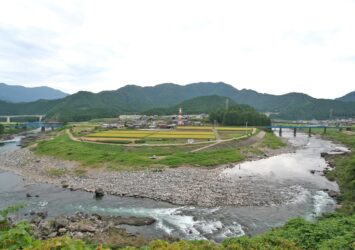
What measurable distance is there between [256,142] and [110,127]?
161ft

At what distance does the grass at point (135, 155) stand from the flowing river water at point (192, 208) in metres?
8.27

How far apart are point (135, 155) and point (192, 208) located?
25.1 meters

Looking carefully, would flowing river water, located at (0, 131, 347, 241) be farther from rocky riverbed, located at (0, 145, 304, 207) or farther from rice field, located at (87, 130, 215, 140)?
rice field, located at (87, 130, 215, 140)

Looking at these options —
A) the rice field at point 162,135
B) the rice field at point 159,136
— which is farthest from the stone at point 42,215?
the rice field at point 162,135

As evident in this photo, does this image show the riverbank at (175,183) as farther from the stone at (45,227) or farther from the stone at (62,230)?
the stone at (62,230)

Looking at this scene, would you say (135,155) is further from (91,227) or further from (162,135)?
(91,227)

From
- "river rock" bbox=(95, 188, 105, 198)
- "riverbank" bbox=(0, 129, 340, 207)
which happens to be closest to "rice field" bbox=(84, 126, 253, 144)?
"riverbank" bbox=(0, 129, 340, 207)

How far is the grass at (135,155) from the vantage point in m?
47.9

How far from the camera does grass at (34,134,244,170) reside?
47.9 m

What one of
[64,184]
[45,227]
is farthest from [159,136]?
[45,227]

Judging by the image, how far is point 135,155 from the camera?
5206cm

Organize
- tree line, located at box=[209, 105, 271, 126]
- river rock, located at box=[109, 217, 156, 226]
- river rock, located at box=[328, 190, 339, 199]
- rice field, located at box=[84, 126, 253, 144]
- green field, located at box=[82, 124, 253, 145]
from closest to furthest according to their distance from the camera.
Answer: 1. river rock, located at box=[109, 217, 156, 226]
2. river rock, located at box=[328, 190, 339, 199]
3. green field, located at box=[82, 124, 253, 145]
4. rice field, located at box=[84, 126, 253, 144]
5. tree line, located at box=[209, 105, 271, 126]

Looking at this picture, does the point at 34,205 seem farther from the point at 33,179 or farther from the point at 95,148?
the point at 95,148

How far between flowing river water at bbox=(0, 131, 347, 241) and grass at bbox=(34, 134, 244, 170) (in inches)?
326
